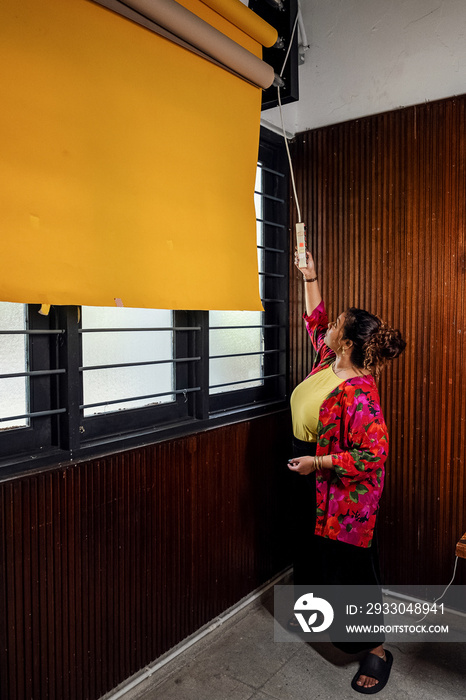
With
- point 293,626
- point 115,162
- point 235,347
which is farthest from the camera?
point 235,347

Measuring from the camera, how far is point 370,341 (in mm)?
1983

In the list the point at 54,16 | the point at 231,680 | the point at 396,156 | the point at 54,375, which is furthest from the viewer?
the point at 396,156

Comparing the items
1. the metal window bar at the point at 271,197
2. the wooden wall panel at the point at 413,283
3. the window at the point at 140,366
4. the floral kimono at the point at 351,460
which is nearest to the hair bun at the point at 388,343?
the floral kimono at the point at 351,460

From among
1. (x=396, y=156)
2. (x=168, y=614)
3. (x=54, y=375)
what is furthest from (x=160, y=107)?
(x=168, y=614)

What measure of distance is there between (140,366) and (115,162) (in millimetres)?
803

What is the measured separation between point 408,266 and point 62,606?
6.36ft

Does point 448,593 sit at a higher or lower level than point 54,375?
lower

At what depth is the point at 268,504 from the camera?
2523mm

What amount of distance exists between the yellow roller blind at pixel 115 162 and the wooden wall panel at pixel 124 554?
0.62 metres

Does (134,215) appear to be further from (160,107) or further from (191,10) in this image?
(191,10)

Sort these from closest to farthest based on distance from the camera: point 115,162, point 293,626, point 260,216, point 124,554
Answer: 1. point 115,162
2. point 124,554
3. point 293,626
4. point 260,216

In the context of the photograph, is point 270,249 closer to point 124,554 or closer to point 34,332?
point 34,332

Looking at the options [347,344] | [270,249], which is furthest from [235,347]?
[347,344]

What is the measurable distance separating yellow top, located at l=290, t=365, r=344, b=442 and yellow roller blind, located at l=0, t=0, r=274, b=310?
485 mm
